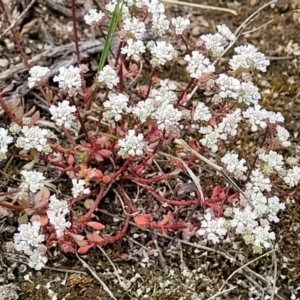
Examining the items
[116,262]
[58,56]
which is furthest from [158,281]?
[58,56]

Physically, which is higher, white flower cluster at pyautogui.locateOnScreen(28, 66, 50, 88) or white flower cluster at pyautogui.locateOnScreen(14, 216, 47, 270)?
white flower cluster at pyautogui.locateOnScreen(28, 66, 50, 88)

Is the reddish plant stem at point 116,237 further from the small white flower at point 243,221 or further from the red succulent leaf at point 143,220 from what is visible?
the small white flower at point 243,221

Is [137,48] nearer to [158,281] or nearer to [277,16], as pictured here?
[158,281]

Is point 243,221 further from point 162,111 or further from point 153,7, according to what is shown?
point 153,7

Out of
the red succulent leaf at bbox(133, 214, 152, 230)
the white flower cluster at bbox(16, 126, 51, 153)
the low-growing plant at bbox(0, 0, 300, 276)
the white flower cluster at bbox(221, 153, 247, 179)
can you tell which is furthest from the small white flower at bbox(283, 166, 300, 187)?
the white flower cluster at bbox(16, 126, 51, 153)

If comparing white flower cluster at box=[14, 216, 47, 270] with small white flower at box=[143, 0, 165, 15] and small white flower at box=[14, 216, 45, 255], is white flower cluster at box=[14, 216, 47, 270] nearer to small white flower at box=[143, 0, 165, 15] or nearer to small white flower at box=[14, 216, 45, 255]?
small white flower at box=[14, 216, 45, 255]
